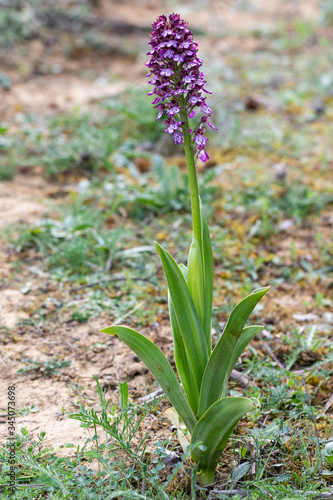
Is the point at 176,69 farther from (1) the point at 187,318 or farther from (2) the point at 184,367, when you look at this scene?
(2) the point at 184,367

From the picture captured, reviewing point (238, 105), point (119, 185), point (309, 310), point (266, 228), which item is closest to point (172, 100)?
point (309, 310)

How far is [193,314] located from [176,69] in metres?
0.79

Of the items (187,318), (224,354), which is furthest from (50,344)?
(224,354)

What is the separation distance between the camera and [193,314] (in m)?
1.62

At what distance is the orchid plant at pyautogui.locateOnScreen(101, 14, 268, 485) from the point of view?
57.3 inches

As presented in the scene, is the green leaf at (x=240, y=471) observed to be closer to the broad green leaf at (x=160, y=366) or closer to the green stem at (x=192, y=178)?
the broad green leaf at (x=160, y=366)

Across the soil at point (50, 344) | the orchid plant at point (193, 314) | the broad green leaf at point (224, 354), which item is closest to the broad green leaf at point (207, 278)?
the orchid plant at point (193, 314)

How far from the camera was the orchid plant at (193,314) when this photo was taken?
1456 millimetres

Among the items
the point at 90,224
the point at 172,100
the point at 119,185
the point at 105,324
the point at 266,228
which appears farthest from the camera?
the point at 119,185

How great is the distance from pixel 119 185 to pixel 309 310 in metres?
1.81

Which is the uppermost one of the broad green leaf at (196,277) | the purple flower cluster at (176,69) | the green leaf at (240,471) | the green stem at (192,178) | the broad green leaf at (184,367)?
the purple flower cluster at (176,69)

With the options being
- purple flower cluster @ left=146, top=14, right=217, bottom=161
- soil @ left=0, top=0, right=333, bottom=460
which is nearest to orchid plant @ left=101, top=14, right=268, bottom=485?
purple flower cluster @ left=146, top=14, right=217, bottom=161

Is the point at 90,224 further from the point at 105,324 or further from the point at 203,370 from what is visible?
the point at 203,370

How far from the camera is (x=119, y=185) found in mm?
3760
